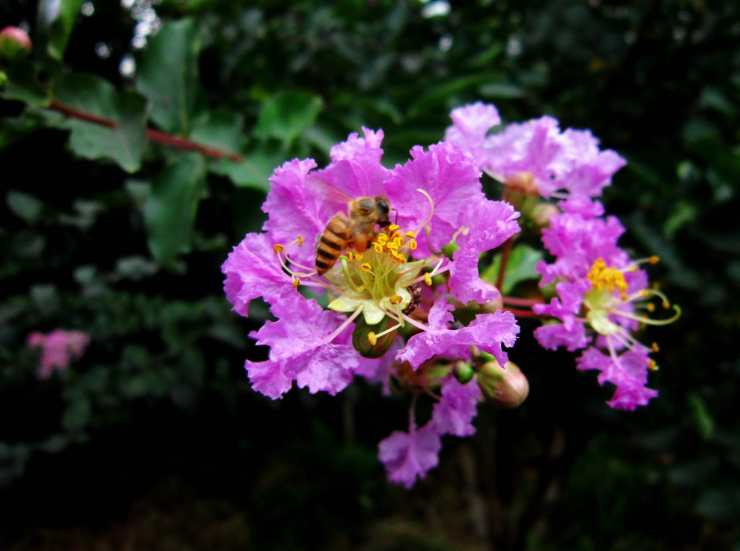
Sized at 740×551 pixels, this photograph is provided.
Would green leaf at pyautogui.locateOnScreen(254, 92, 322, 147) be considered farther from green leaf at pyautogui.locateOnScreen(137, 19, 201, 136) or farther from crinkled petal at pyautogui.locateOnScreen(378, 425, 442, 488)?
crinkled petal at pyautogui.locateOnScreen(378, 425, 442, 488)

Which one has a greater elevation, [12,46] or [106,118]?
[12,46]

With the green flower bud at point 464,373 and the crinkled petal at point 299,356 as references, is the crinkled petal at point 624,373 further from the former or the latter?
the crinkled petal at point 299,356

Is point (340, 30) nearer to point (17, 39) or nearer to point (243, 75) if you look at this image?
point (243, 75)

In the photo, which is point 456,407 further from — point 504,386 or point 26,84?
point 26,84

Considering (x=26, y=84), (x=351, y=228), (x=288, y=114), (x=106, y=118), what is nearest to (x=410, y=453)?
(x=351, y=228)

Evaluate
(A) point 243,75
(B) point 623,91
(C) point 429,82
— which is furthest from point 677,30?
(A) point 243,75

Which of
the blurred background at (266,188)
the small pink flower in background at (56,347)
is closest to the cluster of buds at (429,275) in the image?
the blurred background at (266,188)

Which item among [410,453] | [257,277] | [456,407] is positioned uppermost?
[257,277]
